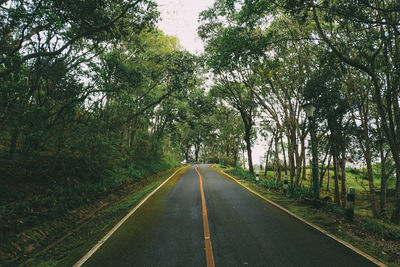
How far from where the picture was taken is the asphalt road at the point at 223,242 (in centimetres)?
370

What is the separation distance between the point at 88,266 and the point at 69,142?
595cm

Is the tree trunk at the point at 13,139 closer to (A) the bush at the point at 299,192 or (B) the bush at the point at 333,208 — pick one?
(B) the bush at the point at 333,208

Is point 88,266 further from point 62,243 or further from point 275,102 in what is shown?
point 275,102

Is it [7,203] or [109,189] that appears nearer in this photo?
[7,203]

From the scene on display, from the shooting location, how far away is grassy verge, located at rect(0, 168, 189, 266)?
3.93m

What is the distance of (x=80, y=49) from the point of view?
9586 mm

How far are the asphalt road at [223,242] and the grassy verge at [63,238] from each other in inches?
21.2

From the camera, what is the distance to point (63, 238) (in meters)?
4.90

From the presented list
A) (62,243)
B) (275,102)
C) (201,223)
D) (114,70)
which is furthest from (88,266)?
(275,102)

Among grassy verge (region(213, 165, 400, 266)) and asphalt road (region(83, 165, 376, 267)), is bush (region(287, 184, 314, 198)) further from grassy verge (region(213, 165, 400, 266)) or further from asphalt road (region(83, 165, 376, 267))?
asphalt road (region(83, 165, 376, 267))

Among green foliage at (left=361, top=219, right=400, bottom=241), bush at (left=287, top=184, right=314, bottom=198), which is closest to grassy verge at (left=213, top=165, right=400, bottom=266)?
green foliage at (left=361, top=219, right=400, bottom=241)

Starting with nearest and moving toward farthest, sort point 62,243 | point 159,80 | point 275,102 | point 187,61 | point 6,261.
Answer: point 6,261 → point 62,243 → point 187,61 → point 159,80 → point 275,102

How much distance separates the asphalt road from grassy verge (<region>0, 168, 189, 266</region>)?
1.77ft

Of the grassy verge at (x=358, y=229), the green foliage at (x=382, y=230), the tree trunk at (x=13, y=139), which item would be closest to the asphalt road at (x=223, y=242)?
the grassy verge at (x=358, y=229)
